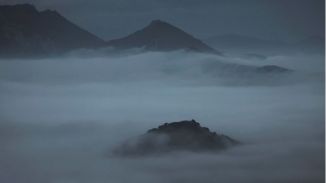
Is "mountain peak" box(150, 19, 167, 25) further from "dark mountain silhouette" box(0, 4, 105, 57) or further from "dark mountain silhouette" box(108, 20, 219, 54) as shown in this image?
"dark mountain silhouette" box(0, 4, 105, 57)

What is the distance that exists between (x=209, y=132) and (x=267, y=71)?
1.87 ft

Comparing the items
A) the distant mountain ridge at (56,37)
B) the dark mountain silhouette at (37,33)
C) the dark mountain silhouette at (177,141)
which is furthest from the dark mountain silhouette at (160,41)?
the dark mountain silhouette at (177,141)

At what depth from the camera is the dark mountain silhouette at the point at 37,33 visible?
3.45 meters

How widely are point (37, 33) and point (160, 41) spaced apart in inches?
32.0

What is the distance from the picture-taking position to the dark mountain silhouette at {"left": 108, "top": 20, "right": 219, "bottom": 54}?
11.6 ft

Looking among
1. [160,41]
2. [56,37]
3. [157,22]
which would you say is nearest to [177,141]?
[160,41]

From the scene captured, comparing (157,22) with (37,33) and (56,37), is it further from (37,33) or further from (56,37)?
(37,33)

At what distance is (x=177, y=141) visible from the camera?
3.51 m

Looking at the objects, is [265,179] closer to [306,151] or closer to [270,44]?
[306,151]

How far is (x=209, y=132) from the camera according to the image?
3471 millimetres

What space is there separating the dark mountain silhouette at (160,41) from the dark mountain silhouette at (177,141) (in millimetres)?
500

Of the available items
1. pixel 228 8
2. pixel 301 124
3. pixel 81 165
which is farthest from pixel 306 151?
pixel 81 165

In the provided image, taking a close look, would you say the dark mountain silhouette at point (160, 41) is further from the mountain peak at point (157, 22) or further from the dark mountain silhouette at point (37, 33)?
the dark mountain silhouette at point (37, 33)

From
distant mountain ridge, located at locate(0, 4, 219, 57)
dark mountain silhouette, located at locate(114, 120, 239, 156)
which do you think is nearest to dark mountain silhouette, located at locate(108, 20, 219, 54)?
distant mountain ridge, located at locate(0, 4, 219, 57)
